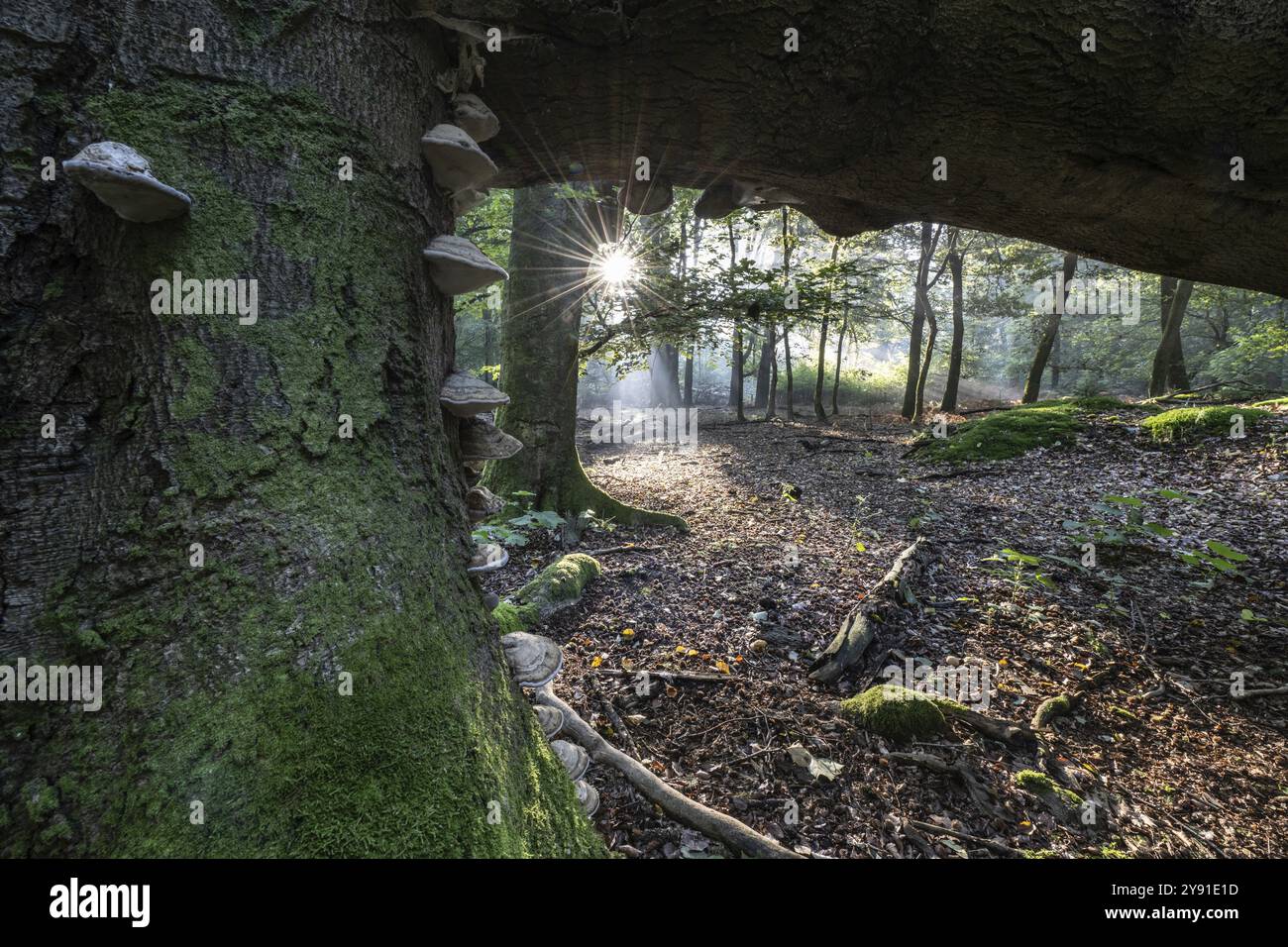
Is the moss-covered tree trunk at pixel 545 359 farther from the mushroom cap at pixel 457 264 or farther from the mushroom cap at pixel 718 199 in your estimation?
the mushroom cap at pixel 457 264

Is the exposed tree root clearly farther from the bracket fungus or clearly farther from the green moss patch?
the green moss patch

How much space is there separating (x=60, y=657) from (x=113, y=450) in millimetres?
485

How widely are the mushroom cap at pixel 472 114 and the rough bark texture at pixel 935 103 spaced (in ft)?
0.68

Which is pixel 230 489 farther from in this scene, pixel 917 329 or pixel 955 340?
pixel 917 329

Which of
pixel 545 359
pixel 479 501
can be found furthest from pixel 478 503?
pixel 545 359

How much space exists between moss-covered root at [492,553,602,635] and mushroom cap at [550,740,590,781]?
71.6 inches

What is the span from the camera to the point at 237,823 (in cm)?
105

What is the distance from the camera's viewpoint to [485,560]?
1.98 m

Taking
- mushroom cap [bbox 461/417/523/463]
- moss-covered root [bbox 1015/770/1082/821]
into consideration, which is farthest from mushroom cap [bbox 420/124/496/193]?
moss-covered root [bbox 1015/770/1082/821]

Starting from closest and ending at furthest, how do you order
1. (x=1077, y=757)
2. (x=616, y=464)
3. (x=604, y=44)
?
(x=604, y=44)
(x=1077, y=757)
(x=616, y=464)

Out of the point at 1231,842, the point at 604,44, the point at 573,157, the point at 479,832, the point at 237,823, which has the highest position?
the point at 604,44
